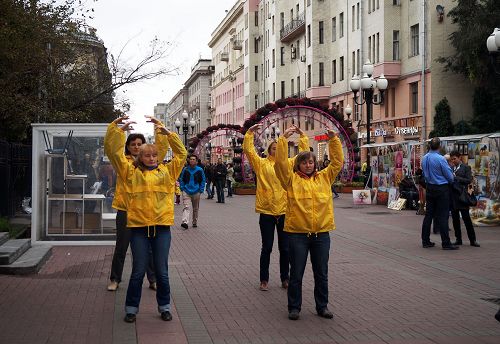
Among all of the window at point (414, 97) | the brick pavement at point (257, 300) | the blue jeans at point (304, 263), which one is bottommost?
the brick pavement at point (257, 300)

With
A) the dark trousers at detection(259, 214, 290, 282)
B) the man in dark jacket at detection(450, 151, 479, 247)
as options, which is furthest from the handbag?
the dark trousers at detection(259, 214, 290, 282)

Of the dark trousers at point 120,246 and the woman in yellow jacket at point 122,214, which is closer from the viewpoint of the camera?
the woman in yellow jacket at point 122,214

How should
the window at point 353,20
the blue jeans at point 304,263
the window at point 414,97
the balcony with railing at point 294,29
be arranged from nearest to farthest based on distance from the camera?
the blue jeans at point 304,263 → the window at point 414,97 → the window at point 353,20 → the balcony with railing at point 294,29

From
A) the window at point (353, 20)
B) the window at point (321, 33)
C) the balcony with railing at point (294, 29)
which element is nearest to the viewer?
the window at point (353, 20)

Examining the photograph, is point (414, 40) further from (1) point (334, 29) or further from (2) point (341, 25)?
(1) point (334, 29)

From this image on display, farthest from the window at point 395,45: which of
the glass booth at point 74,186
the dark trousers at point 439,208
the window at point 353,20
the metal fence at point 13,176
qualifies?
the glass booth at point 74,186

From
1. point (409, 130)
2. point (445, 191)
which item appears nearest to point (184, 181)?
point (445, 191)

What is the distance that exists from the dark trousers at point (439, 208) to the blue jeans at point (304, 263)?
640 cm

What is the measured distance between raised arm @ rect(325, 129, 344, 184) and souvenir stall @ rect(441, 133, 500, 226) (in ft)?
35.9

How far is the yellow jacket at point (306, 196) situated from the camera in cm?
770

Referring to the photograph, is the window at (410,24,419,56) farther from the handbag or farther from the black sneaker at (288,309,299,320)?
the black sneaker at (288,309,299,320)

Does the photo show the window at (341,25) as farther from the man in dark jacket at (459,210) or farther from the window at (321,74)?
the man in dark jacket at (459,210)

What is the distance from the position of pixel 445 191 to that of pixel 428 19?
27749mm

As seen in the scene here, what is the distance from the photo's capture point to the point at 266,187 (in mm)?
9375
